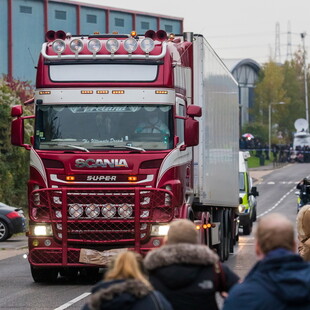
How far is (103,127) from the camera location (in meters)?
18.3

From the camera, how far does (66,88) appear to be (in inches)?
728

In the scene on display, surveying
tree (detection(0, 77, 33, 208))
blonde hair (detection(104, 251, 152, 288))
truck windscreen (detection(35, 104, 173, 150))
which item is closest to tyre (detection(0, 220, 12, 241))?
tree (detection(0, 77, 33, 208))

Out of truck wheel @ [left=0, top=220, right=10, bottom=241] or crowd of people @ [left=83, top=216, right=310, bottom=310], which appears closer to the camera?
crowd of people @ [left=83, top=216, right=310, bottom=310]

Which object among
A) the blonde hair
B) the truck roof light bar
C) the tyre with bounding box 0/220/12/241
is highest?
the truck roof light bar

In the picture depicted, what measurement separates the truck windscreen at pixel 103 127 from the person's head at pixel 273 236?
38.3 ft

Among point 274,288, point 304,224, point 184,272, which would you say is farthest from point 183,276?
point 304,224

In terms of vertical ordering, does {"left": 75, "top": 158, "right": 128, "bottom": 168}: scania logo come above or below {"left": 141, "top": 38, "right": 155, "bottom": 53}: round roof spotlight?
below

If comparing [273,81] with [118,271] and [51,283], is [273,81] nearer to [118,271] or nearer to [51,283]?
[51,283]

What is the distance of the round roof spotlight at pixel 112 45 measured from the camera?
18469 millimetres

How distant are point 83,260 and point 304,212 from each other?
254 inches

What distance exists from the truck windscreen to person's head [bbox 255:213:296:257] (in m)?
11.7

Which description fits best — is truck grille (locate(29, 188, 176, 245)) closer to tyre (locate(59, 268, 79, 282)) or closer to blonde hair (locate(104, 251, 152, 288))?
tyre (locate(59, 268, 79, 282))

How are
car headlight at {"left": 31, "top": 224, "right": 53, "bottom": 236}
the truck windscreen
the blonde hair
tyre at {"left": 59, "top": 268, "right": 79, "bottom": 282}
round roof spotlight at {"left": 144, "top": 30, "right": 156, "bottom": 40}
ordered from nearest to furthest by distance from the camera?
the blonde hair < the truck windscreen < car headlight at {"left": 31, "top": 224, "right": 53, "bottom": 236} < round roof spotlight at {"left": 144, "top": 30, "right": 156, "bottom": 40} < tyre at {"left": 59, "top": 268, "right": 79, "bottom": 282}

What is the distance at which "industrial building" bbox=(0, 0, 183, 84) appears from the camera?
217 ft
